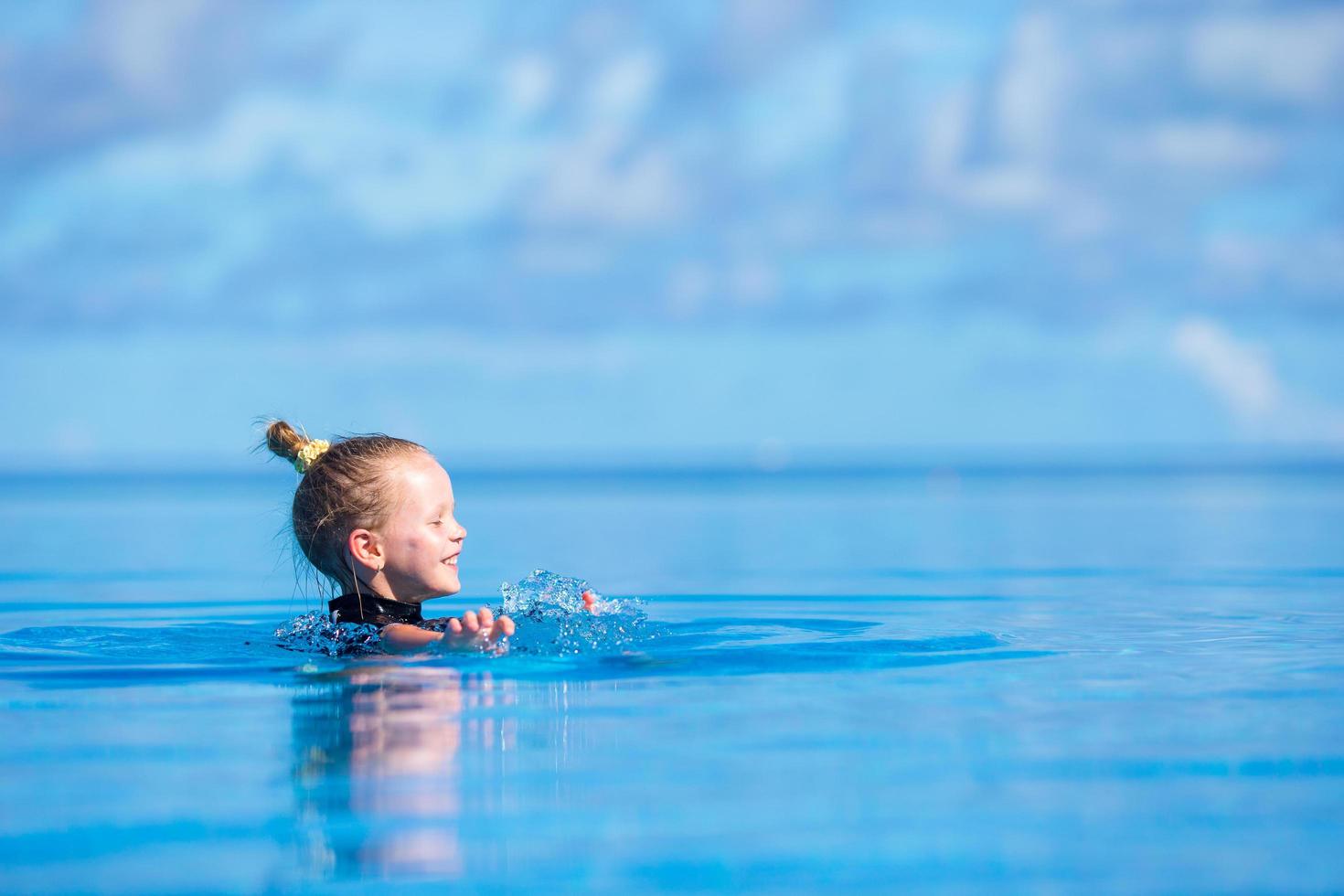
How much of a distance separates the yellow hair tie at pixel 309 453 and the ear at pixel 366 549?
0.55m

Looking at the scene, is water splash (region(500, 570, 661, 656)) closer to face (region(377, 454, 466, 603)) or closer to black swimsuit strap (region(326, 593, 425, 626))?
face (region(377, 454, 466, 603))

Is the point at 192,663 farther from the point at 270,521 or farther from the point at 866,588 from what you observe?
the point at 270,521

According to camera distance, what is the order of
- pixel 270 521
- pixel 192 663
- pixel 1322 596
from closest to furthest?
pixel 192 663
pixel 1322 596
pixel 270 521

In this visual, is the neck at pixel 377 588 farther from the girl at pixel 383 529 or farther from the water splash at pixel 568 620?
the water splash at pixel 568 620

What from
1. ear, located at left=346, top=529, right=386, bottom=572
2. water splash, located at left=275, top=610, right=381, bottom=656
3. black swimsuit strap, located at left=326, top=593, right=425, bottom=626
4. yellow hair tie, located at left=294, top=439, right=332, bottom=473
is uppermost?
yellow hair tie, located at left=294, top=439, right=332, bottom=473

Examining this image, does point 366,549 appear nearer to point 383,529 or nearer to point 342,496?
point 383,529

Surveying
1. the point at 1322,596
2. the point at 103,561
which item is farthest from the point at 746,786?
the point at 103,561

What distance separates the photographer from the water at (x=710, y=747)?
3.36m

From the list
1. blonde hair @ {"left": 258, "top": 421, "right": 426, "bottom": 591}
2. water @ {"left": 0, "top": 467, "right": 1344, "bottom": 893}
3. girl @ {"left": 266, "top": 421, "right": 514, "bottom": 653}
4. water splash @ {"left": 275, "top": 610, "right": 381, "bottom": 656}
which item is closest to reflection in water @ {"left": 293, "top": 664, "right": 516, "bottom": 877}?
water @ {"left": 0, "top": 467, "right": 1344, "bottom": 893}

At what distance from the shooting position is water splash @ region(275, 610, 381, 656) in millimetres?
6924

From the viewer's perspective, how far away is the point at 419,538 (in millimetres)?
7062

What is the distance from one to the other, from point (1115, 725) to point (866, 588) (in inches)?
238

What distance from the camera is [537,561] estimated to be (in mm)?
14617

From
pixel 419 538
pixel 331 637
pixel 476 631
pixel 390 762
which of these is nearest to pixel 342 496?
A: pixel 419 538
